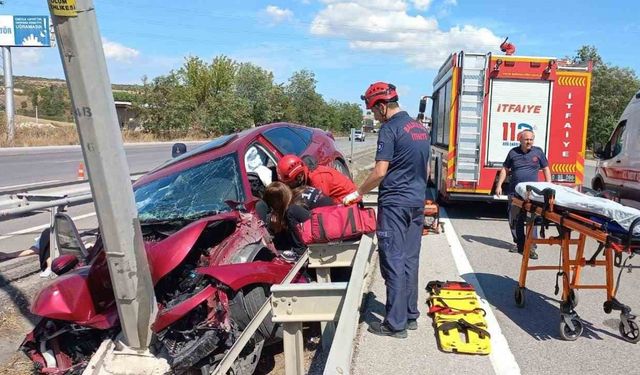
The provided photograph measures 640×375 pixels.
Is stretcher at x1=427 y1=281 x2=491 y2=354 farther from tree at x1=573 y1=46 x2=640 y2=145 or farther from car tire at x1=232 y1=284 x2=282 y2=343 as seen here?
tree at x1=573 y1=46 x2=640 y2=145

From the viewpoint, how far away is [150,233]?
4.44m

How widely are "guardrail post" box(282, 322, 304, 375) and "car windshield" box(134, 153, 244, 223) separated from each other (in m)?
1.51

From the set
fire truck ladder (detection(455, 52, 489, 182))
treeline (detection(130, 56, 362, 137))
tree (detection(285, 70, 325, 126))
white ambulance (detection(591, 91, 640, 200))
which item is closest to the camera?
white ambulance (detection(591, 91, 640, 200))

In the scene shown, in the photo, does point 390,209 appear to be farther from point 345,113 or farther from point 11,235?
point 345,113

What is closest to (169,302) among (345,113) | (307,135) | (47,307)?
(47,307)

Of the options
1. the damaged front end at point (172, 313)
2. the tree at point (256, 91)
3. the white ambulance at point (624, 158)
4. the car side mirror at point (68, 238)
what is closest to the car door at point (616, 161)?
the white ambulance at point (624, 158)

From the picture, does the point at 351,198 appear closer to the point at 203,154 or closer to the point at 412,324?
the point at 412,324

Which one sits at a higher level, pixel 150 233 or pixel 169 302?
pixel 150 233

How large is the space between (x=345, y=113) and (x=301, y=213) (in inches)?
4642

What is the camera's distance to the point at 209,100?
196 feet

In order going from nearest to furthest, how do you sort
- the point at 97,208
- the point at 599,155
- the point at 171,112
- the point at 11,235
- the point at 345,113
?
1. the point at 97,208
2. the point at 11,235
3. the point at 599,155
4. the point at 171,112
5. the point at 345,113

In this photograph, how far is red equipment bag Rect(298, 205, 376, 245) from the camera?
4.72 meters

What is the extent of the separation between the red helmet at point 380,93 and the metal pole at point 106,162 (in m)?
2.33

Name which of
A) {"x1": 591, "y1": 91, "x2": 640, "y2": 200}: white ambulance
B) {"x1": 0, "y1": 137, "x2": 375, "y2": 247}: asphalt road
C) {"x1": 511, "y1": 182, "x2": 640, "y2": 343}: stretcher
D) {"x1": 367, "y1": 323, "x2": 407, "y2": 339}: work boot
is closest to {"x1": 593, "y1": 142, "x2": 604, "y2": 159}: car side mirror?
{"x1": 591, "y1": 91, "x2": 640, "y2": 200}: white ambulance
